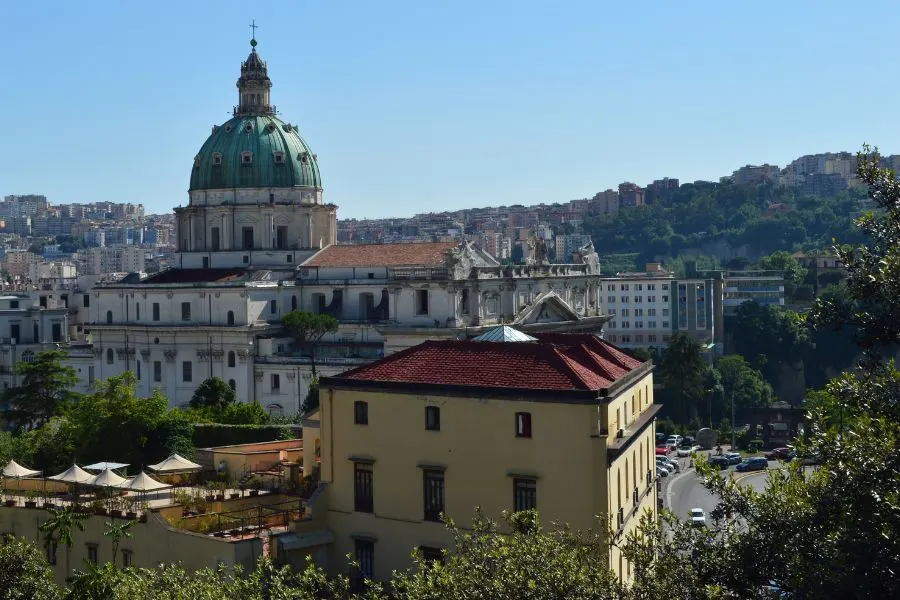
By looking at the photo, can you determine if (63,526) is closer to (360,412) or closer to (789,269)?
(360,412)

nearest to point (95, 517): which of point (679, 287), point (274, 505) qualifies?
point (274, 505)

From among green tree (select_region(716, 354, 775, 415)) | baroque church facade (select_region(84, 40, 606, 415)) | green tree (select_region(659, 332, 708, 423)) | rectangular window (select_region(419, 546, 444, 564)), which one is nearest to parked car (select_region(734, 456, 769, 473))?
baroque church facade (select_region(84, 40, 606, 415))

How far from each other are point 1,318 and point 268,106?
84.9 feet

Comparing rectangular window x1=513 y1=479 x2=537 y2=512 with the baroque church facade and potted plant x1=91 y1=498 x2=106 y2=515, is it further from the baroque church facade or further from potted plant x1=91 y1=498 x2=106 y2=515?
the baroque church facade

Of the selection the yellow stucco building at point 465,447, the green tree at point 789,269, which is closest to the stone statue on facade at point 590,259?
the yellow stucco building at point 465,447

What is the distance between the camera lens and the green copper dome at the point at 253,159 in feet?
276

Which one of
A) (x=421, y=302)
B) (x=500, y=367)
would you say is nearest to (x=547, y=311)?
(x=421, y=302)

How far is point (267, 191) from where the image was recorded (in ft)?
275

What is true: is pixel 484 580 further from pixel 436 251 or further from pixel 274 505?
pixel 436 251

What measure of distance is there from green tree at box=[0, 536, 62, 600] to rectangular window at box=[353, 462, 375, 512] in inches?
266

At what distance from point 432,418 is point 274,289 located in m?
49.6

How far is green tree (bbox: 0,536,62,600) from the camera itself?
27609 millimetres

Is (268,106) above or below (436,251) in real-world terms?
above

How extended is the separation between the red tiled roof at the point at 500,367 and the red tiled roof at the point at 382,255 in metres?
43.5
